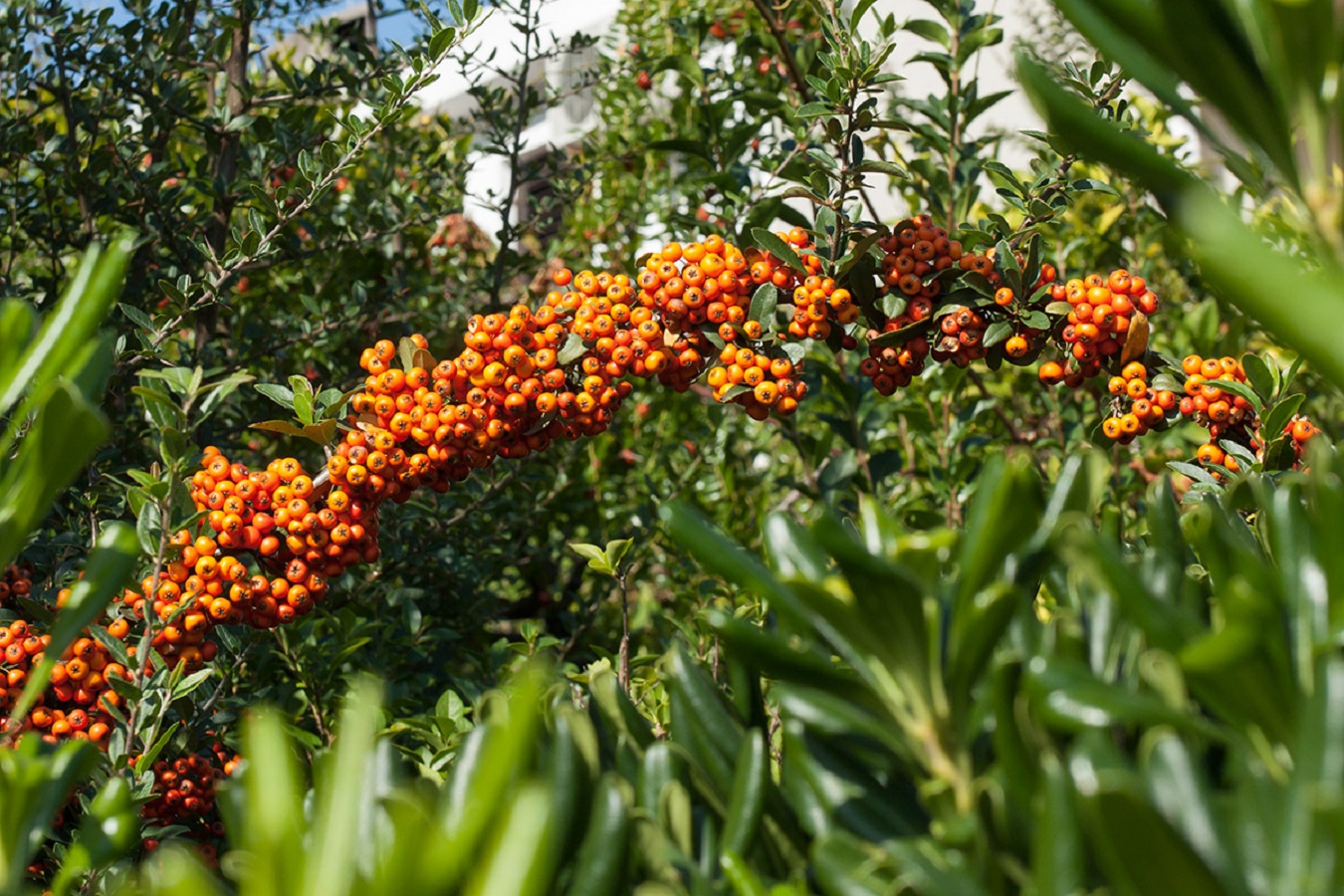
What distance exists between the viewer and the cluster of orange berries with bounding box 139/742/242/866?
146 centimetres

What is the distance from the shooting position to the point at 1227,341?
2924 millimetres

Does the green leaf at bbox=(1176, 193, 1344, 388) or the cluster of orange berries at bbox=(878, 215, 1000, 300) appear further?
the cluster of orange berries at bbox=(878, 215, 1000, 300)

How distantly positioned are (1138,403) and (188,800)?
1485 mm

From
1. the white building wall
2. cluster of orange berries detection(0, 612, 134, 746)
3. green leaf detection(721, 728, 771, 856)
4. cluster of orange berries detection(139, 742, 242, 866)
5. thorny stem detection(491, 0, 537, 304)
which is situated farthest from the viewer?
the white building wall

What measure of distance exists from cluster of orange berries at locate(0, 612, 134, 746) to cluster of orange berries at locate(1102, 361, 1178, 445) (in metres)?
1.42

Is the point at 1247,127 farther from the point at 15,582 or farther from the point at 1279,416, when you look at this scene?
the point at 15,582

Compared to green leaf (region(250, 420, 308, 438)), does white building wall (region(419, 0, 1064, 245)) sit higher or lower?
higher

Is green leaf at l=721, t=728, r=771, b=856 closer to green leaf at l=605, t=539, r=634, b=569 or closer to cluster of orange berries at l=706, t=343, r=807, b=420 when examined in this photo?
green leaf at l=605, t=539, r=634, b=569

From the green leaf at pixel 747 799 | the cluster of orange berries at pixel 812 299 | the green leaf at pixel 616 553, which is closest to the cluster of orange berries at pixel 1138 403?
the cluster of orange berries at pixel 812 299

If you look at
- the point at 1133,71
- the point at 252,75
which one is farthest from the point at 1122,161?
the point at 252,75

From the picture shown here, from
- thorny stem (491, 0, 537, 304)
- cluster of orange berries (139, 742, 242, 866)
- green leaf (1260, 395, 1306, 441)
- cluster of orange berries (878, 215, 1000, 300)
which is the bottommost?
green leaf (1260, 395, 1306, 441)

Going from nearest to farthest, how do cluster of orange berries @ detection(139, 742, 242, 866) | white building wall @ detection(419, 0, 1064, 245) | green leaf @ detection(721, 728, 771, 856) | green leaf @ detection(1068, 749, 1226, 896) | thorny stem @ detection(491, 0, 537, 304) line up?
green leaf @ detection(1068, 749, 1226, 896), green leaf @ detection(721, 728, 771, 856), cluster of orange berries @ detection(139, 742, 242, 866), thorny stem @ detection(491, 0, 537, 304), white building wall @ detection(419, 0, 1064, 245)

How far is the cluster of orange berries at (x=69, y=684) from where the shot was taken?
4.29ft

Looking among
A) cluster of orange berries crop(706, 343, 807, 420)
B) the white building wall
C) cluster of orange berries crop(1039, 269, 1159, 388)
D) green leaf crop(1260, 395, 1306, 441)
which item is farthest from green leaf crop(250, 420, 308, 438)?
the white building wall
